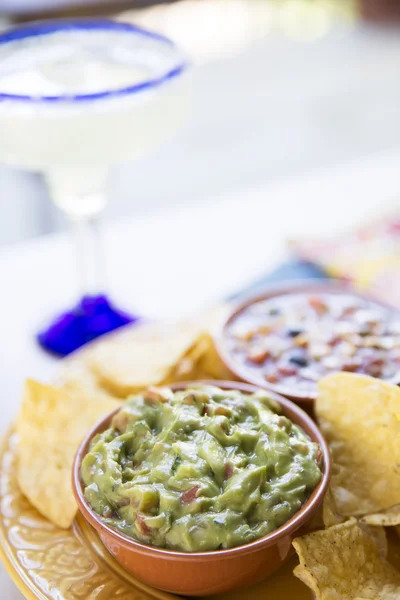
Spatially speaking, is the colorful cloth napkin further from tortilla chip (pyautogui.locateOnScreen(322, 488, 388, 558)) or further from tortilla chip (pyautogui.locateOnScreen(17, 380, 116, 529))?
tortilla chip (pyautogui.locateOnScreen(17, 380, 116, 529))

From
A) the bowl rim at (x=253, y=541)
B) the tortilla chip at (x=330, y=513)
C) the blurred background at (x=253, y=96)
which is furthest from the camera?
the blurred background at (x=253, y=96)

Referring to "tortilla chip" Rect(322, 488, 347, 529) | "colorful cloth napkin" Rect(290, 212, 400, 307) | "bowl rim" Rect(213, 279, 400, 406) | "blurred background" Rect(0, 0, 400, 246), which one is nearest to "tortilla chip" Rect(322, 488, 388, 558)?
"tortilla chip" Rect(322, 488, 347, 529)

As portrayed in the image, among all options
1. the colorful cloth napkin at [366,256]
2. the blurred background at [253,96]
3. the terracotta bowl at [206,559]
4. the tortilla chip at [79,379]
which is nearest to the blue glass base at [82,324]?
the tortilla chip at [79,379]

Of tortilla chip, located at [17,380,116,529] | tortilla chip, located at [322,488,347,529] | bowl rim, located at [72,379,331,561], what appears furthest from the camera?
tortilla chip, located at [17,380,116,529]

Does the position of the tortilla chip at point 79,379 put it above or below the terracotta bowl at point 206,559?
below

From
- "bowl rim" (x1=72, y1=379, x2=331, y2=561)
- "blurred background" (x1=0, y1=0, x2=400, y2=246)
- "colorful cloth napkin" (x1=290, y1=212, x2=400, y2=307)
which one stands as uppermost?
"bowl rim" (x1=72, y1=379, x2=331, y2=561)

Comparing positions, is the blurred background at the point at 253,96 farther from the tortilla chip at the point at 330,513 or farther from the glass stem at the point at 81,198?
the tortilla chip at the point at 330,513

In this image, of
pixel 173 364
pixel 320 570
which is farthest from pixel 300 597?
pixel 173 364
